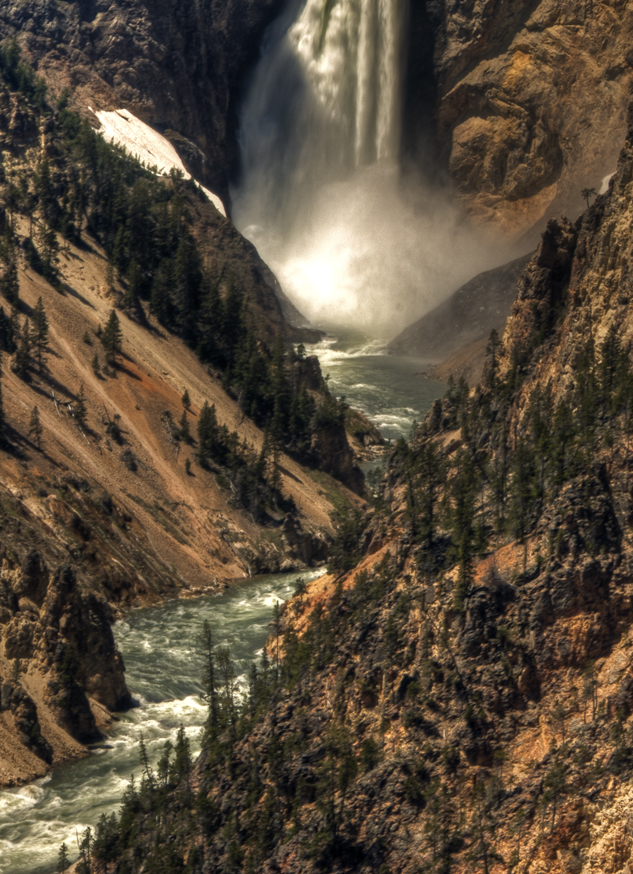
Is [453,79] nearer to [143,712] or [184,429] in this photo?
[184,429]

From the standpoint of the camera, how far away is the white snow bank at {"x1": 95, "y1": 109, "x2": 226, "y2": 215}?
145 meters

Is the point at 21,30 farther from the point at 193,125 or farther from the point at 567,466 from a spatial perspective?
the point at 567,466

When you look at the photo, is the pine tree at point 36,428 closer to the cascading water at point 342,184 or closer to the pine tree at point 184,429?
the pine tree at point 184,429

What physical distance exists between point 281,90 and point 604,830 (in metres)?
163

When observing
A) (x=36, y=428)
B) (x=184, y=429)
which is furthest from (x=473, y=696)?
(x=184, y=429)

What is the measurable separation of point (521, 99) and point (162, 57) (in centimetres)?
4569

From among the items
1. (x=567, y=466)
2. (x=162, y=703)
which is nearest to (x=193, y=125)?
(x=162, y=703)

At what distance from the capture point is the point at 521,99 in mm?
156625

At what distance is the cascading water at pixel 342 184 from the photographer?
167125 millimetres

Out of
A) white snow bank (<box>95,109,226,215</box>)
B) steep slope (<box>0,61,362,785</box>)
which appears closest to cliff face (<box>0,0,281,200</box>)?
white snow bank (<box>95,109,226,215</box>)

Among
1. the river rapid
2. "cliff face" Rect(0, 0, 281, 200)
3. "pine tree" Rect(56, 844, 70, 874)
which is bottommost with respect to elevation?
"pine tree" Rect(56, 844, 70, 874)

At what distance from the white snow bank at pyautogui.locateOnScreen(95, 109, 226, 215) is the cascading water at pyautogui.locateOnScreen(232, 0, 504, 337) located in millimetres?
26173

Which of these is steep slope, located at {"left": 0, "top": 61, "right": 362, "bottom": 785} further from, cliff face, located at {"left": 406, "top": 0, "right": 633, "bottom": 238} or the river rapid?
cliff face, located at {"left": 406, "top": 0, "right": 633, "bottom": 238}

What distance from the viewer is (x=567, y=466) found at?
1214 inches
